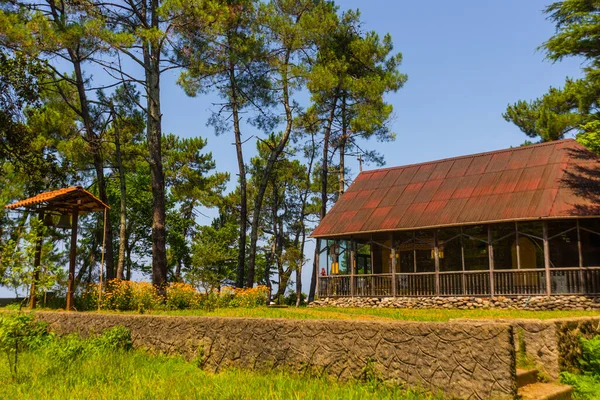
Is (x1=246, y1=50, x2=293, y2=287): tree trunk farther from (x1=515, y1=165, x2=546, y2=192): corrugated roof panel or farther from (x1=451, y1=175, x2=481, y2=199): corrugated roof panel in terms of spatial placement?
(x1=515, y1=165, x2=546, y2=192): corrugated roof panel

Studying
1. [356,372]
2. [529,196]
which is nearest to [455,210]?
[529,196]

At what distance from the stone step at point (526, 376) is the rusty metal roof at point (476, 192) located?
1244 cm

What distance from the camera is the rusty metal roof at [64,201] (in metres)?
15.2

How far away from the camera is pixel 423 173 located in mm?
26062

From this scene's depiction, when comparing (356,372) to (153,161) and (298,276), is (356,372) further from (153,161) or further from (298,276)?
(298,276)

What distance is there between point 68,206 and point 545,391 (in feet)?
44.7

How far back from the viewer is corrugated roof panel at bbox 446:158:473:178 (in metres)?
24.5

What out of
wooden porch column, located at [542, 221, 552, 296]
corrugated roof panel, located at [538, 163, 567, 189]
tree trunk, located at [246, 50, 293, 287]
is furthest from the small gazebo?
corrugated roof panel, located at [538, 163, 567, 189]

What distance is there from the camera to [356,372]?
7242 mm

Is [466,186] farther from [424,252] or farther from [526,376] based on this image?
[526,376]

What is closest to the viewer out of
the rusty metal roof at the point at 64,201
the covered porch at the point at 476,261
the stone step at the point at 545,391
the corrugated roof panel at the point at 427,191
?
the stone step at the point at 545,391

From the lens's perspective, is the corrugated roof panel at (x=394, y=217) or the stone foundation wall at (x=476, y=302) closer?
the stone foundation wall at (x=476, y=302)

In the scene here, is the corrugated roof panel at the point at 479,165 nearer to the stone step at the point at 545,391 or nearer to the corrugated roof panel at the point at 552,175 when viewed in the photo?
the corrugated roof panel at the point at 552,175

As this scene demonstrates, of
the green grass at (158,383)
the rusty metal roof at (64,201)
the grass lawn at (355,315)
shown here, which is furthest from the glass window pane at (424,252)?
the green grass at (158,383)
